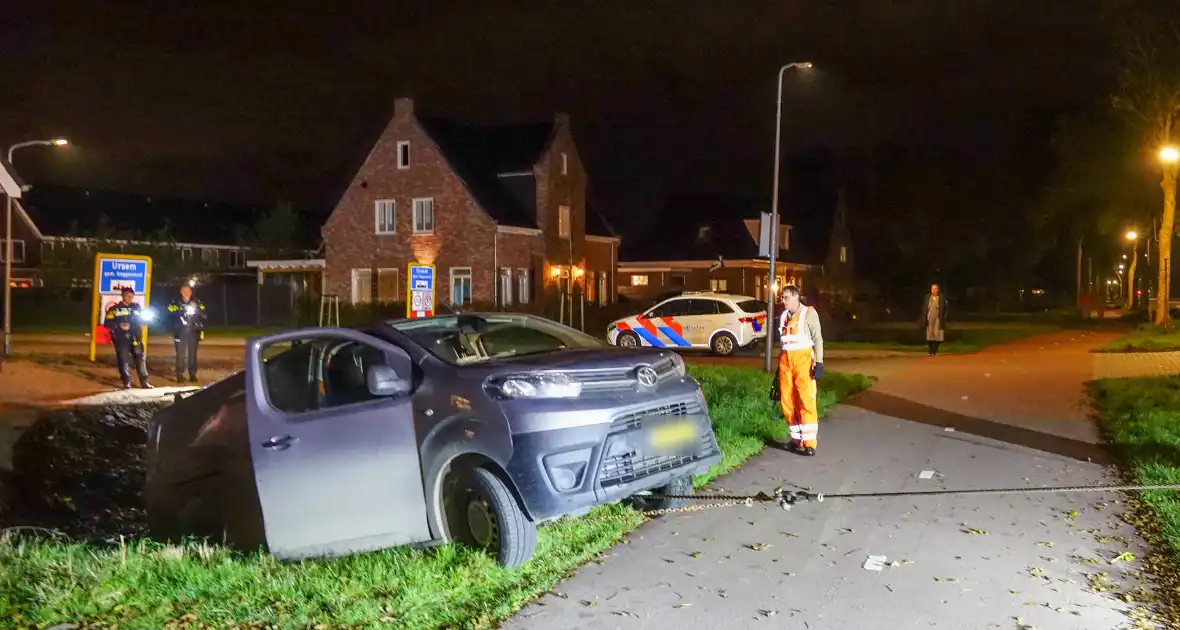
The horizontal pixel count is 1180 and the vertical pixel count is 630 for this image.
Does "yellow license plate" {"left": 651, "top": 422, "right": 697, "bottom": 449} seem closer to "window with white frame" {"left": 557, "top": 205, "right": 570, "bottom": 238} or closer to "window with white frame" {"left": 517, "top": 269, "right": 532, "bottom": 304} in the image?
"window with white frame" {"left": 517, "top": 269, "right": 532, "bottom": 304}

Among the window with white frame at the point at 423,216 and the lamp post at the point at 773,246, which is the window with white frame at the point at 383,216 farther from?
the lamp post at the point at 773,246

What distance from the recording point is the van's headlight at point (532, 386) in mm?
5867

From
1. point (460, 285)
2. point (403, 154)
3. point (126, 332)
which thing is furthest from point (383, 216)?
point (126, 332)

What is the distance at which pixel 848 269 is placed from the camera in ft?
190

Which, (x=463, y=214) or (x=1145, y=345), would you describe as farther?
(x=463, y=214)

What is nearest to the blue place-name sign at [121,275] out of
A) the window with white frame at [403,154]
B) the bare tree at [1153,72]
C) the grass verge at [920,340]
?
the grass verge at [920,340]

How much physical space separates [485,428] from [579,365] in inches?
28.3

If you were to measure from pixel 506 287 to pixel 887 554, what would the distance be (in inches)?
1261

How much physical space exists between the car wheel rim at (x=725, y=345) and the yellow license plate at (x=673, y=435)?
61.2 ft

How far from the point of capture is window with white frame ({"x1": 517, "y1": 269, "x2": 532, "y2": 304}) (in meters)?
38.6

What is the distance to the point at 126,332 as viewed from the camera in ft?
55.6

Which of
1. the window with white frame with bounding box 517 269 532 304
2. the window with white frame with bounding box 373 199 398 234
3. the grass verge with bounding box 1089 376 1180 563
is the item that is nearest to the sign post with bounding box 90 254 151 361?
the grass verge with bounding box 1089 376 1180 563

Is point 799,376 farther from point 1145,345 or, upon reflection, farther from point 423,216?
point 423,216

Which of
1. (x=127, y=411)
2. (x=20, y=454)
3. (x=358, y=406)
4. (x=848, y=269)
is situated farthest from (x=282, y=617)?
(x=848, y=269)
